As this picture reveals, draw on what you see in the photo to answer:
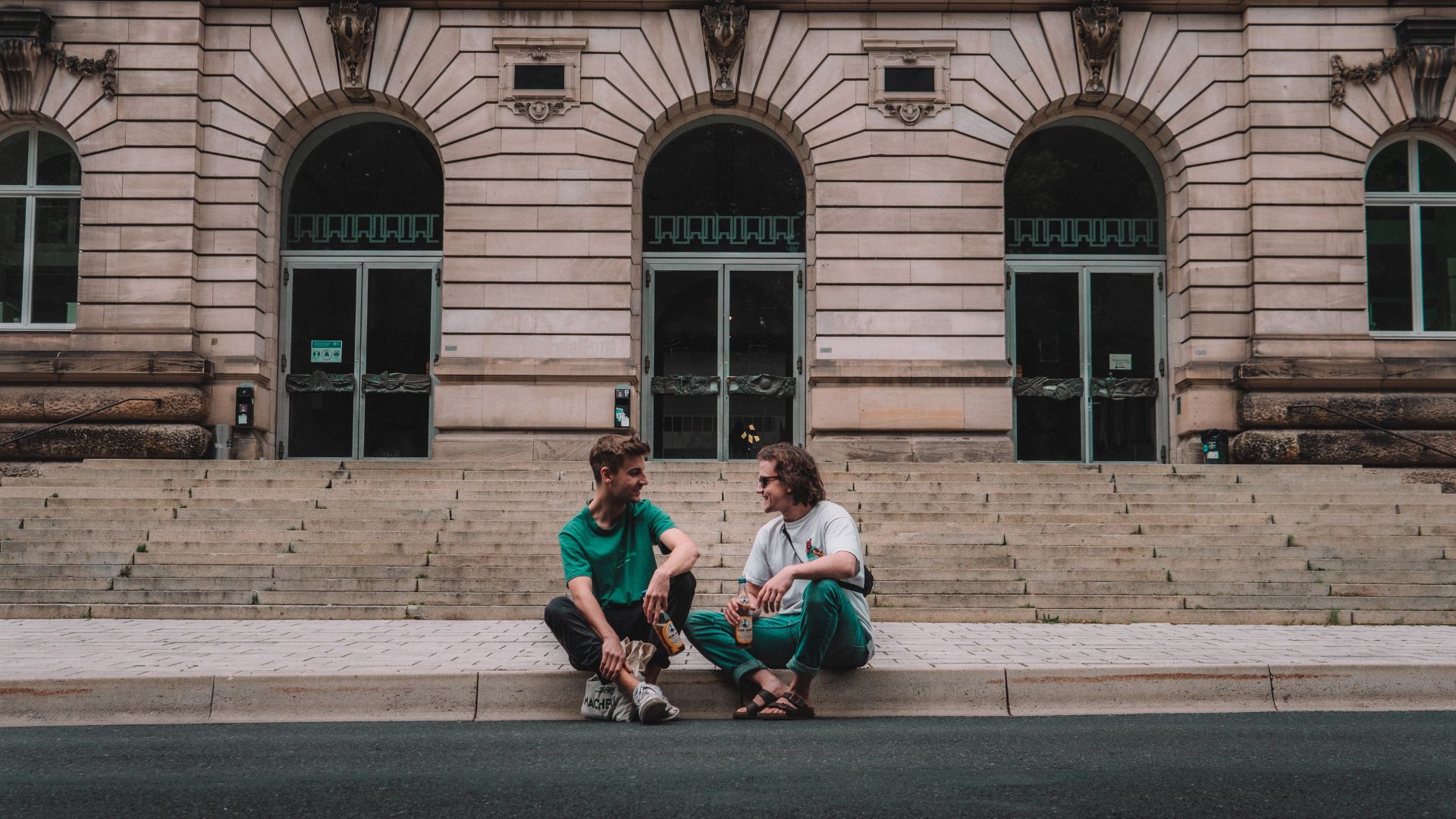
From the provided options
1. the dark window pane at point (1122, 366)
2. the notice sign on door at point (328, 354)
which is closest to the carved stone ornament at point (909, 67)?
the dark window pane at point (1122, 366)

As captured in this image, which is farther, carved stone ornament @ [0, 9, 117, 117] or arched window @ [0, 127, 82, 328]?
arched window @ [0, 127, 82, 328]

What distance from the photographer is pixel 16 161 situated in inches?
734

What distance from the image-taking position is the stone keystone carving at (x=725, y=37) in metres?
18.2

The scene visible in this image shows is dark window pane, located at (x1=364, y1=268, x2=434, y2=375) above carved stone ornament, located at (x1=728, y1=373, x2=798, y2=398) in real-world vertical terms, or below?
above

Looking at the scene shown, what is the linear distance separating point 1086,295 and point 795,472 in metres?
14.0

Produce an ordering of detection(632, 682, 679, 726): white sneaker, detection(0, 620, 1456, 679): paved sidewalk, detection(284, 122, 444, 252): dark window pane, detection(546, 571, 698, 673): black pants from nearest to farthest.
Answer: detection(632, 682, 679, 726): white sneaker → detection(546, 571, 698, 673): black pants → detection(0, 620, 1456, 679): paved sidewalk → detection(284, 122, 444, 252): dark window pane

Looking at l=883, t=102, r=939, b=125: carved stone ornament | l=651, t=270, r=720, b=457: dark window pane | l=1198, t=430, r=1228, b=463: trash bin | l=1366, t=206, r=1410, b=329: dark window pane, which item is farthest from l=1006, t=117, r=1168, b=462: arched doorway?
l=651, t=270, r=720, b=457: dark window pane

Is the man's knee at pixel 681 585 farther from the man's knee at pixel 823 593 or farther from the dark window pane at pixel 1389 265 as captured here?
the dark window pane at pixel 1389 265

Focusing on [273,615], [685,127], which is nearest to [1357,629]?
[273,615]

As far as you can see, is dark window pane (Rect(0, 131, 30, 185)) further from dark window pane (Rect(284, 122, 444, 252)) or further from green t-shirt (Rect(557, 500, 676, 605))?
green t-shirt (Rect(557, 500, 676, 605))

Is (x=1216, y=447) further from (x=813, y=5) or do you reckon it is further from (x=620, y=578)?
(x=620, y=578)

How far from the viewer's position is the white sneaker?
5875 mm

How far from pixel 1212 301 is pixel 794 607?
45.4 ft

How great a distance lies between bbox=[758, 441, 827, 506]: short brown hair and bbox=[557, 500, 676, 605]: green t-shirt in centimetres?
63
